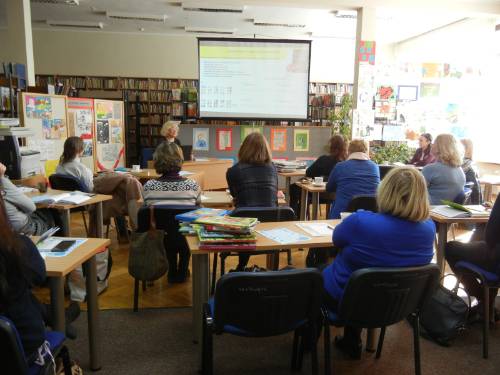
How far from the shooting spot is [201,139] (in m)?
6.38

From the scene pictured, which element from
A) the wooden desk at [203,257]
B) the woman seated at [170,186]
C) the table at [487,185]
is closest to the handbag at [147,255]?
the woman seated at [170,186]

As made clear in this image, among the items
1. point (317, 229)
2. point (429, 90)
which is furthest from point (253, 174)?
point (429, 90)

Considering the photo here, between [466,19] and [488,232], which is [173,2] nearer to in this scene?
[466,19]

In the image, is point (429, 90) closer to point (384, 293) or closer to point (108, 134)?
point (108, 134)

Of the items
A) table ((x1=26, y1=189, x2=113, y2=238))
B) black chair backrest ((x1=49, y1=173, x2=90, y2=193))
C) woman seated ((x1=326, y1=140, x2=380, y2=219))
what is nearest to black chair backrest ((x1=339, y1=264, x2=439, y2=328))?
woman seated ((x1=326, y1=140, x2=380, y2=219))

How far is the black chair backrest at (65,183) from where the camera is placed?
13.2ft

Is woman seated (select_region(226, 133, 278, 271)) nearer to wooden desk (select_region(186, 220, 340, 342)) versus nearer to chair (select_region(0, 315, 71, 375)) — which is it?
wooden desk (select_region(186, 220, 340, 342))

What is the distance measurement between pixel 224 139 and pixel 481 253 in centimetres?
432

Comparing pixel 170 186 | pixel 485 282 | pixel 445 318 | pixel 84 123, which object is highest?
pixel 84 123

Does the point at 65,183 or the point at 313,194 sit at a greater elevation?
the point at 65,183

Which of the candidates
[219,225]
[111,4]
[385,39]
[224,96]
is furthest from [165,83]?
[219,225]

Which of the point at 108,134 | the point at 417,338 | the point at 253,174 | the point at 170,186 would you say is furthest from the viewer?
the point at 108,134

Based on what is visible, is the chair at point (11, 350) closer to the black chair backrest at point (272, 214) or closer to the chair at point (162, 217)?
the chair at point (162, 217)

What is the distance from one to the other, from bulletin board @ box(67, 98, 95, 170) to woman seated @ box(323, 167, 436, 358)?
18.4 ft
